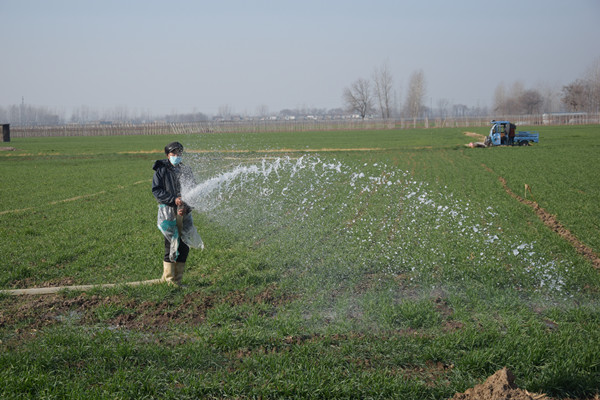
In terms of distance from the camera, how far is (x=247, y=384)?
4.41 metres

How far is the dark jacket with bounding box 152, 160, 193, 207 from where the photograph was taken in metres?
7.25

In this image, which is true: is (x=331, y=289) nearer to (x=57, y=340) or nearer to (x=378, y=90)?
(x=57, y=340)

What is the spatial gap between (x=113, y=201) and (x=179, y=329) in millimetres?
11819

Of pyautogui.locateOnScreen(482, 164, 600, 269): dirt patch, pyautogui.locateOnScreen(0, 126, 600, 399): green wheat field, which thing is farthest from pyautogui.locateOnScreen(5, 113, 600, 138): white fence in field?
pyautogui.locateOnScreen(0, 126, 600, 399): green wheat field

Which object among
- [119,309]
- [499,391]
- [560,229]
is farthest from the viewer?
[560,229]

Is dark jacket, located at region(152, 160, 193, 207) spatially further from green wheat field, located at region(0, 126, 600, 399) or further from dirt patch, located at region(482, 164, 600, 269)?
dirt patch, located at region(482, 164, 600, 269)

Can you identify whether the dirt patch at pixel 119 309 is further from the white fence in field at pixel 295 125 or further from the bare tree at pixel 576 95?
the bare tree at pixel 576 95

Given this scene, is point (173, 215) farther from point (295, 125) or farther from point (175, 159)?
point (295, 125)

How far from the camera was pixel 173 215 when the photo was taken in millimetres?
7305

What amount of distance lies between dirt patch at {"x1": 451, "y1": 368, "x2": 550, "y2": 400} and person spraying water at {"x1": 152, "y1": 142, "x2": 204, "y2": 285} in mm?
4491

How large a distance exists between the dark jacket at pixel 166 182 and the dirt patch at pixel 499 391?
4753 millimetres

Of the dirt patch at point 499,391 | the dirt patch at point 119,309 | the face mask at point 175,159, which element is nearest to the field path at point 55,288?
the dirt patch at point 119,309

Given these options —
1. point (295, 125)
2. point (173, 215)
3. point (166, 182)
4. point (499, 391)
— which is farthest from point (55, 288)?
point (295, 125)

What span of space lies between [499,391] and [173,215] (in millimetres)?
4965
